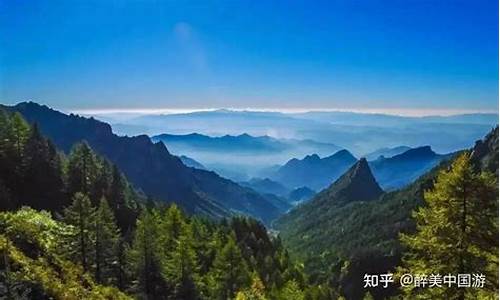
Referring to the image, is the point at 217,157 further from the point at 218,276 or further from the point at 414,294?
the point at 414,294

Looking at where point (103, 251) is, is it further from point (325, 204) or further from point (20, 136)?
point (325, 204)

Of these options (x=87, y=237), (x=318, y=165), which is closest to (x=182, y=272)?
(x=87, y=237)

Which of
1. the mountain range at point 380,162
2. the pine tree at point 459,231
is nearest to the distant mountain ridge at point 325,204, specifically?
the mountain range at point 380,162

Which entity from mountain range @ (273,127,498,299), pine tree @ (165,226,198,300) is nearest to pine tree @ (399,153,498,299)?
pine tree @ (165,226,198,300)

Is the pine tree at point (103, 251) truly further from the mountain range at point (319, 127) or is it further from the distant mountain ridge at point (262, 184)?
the distant mountain ridge at point (262, 184)

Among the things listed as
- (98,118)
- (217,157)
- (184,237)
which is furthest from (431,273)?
(184,237)

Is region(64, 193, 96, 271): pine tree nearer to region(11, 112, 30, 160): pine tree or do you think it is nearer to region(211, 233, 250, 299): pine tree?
region(11, 112, 30, 160): pine tree
